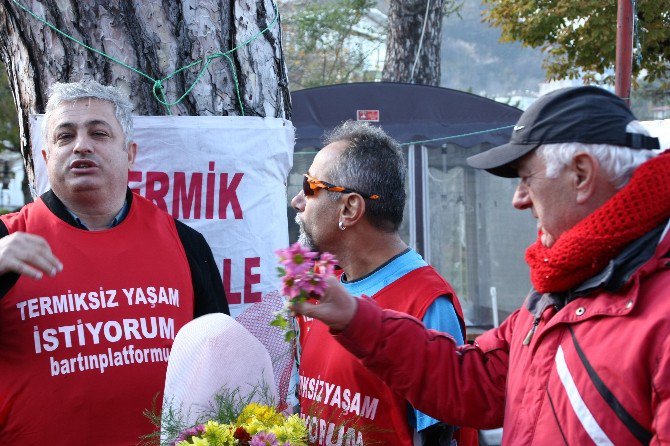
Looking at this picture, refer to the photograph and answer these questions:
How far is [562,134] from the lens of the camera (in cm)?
202

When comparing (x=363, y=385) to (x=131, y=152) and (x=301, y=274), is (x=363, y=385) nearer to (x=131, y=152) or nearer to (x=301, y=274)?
(x=301, y=274)

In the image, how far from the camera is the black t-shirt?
2941mm

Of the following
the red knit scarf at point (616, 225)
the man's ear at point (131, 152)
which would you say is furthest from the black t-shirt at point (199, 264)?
the red knit scarf at point (616, 225)

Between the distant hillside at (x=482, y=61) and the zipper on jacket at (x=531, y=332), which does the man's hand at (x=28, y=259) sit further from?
the distant hillside at (x=482, y=61)

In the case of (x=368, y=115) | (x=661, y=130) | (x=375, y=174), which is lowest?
(x=375, y=174)

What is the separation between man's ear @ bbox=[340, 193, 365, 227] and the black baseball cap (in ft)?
2.16

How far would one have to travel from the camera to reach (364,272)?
9.19 ft

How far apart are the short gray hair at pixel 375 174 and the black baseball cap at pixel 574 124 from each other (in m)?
0.67

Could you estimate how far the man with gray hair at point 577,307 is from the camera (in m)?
1.81

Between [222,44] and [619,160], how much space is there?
69.0 inches

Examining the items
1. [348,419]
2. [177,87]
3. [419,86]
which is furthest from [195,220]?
[419,86]

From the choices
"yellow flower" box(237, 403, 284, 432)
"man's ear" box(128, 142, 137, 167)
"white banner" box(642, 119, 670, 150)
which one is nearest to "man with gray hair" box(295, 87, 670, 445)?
"yellow flower" box(237, 403, 284, 432)

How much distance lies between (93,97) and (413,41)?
32.2ft

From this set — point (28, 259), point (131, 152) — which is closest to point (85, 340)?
point (28, 259)
